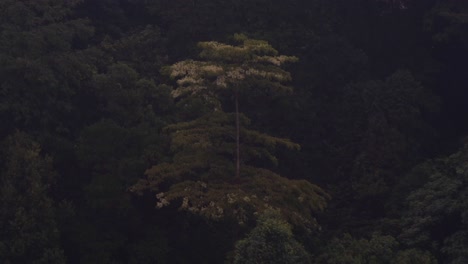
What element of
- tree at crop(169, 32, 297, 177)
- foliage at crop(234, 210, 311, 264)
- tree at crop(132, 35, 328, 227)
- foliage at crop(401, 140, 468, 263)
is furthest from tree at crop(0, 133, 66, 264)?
foliage at crop(401, 140, 468, 263)

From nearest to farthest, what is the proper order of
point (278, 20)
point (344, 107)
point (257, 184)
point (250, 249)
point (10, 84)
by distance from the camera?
1. point (250, 249)
2. point (257, 184)
3. point (10, 84)
4. point (344, 107)
5. point (278, 20)

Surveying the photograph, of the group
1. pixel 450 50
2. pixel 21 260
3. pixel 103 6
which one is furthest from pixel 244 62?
pixel 450 50

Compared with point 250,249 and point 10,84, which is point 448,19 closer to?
point 250,249

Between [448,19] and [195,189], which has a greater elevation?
[448,19]

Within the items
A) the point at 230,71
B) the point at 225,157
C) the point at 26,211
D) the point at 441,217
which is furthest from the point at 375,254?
the point at 26,211

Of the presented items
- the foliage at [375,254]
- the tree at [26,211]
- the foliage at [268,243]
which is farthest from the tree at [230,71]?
the tree at [26,211]

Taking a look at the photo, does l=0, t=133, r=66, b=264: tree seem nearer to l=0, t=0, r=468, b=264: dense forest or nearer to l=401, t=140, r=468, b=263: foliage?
l=0, t=0, r=468, b=264: dense forest

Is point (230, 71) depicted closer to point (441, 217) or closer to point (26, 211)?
point (441, 217)
